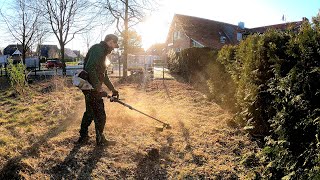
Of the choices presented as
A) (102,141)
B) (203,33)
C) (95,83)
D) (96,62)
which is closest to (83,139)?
(102,141)

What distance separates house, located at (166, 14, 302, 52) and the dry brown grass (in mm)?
27943

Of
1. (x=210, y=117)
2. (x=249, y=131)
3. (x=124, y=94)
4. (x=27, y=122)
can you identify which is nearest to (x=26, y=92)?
(x=124, y=94)

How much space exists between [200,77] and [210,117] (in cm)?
700

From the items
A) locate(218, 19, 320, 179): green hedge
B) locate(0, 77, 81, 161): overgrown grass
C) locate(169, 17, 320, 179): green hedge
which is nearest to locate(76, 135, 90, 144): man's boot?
locate(0, 77, 81, 161): overgrown grass

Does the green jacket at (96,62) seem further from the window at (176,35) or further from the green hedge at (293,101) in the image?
the window at (176,35)

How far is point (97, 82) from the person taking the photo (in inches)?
201

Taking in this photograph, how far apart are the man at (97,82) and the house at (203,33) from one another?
96.7ft

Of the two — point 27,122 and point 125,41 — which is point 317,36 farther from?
point 125,41

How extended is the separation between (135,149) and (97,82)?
140 cm

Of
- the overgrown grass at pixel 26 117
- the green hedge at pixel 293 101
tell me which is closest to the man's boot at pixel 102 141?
the overgrown grass at pixel 26 117

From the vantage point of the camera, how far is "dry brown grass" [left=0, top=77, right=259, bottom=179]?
4.30 metres

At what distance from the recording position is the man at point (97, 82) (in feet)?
16.9

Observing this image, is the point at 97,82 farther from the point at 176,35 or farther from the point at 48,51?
the point at 48,51

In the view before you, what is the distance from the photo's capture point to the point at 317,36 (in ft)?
11.6
